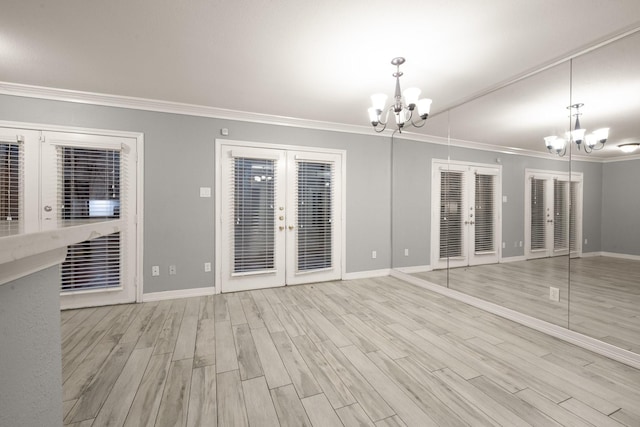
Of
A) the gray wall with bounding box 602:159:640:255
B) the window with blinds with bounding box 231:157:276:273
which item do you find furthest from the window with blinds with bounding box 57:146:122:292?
the gray wall with bounding box 602:159:640:255

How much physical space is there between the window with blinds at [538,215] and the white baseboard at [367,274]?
2329mm

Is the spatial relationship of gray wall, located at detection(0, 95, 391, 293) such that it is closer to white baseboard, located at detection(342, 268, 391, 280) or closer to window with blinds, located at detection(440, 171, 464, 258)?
white baseboard, located at detection(342, 268, 391, 280)

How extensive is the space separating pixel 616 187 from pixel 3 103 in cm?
621

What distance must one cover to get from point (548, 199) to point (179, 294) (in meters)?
4.44

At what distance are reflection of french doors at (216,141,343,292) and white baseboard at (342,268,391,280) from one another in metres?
0.17

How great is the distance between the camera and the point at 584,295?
2549 mm

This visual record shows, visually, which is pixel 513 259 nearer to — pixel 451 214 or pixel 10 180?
pixel 451 214

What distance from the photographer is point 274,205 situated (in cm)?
412

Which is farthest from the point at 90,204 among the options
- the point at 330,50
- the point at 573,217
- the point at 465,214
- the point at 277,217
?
the point at 573,217

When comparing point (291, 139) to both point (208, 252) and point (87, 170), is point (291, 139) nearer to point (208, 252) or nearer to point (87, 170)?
point (208, 252)

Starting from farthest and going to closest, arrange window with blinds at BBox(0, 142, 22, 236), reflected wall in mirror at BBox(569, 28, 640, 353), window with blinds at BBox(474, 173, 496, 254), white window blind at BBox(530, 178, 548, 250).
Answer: window with blinds at BBox(474, 173, 496, 254)
window with blinds at BBox(0, 142, 22, 236)
white window blind at BBox(530, 178, 548, 250)
reflected wall in mirror at BBox(569, 28, 640, 353)

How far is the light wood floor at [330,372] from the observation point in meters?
1.62

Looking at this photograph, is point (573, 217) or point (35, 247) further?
point (573, 217)

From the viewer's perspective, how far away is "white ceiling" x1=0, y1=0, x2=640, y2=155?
194 centimetres
